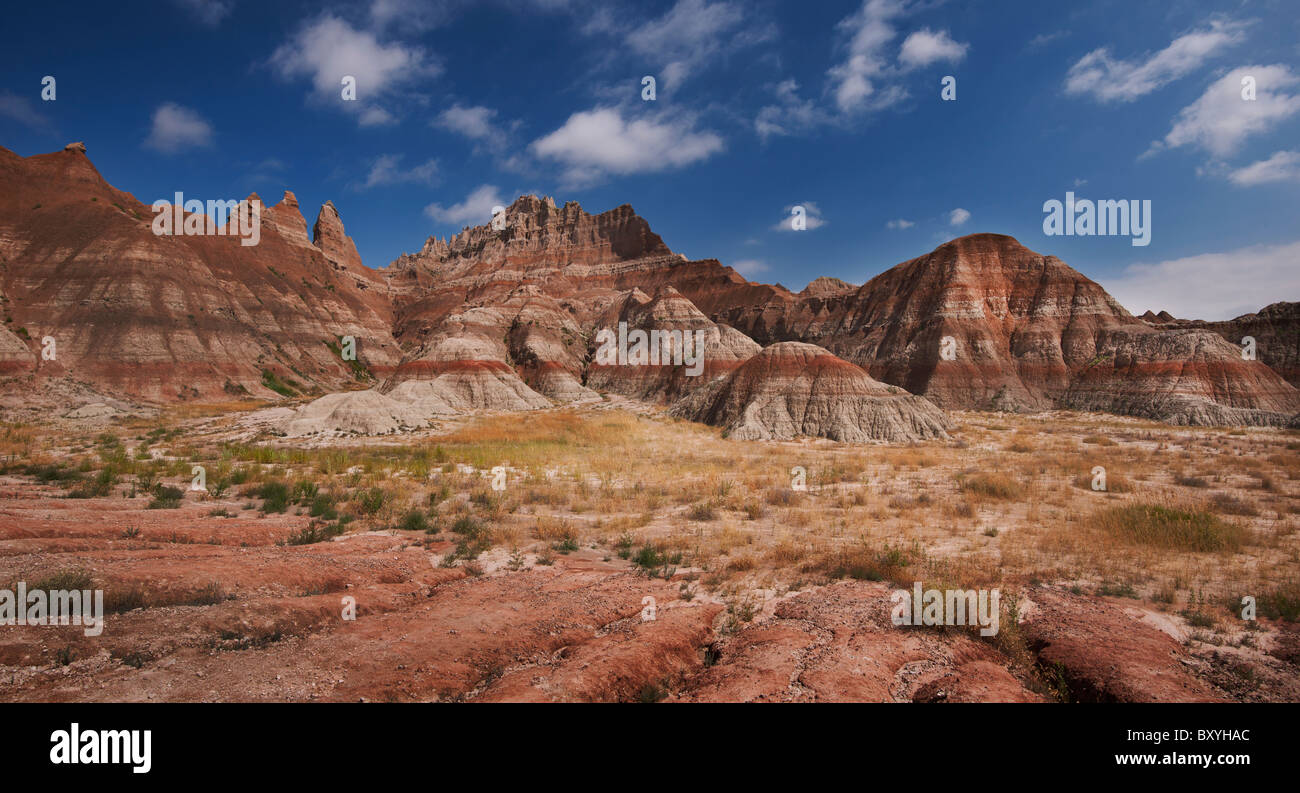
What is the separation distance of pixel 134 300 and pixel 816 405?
61481 millimetres

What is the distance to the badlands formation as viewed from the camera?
3403 centimetres

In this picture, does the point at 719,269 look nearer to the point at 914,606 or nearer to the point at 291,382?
the point at 291,382

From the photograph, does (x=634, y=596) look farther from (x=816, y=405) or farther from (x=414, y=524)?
(x=816, y=405)

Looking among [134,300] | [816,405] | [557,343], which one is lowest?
[816,405]

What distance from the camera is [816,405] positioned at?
3042cm

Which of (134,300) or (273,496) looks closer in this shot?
(273,496)

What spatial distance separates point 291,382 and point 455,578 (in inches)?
2438

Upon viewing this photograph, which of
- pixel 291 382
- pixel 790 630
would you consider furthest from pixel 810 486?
pixel 291 382

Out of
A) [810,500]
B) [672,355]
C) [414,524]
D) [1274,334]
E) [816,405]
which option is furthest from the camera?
[672,355]

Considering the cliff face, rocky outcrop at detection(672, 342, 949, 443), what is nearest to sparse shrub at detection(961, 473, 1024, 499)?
rocky outcrop at detection(672, 342, 949, 443)

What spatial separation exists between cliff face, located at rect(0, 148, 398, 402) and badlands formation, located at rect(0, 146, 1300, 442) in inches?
7.5

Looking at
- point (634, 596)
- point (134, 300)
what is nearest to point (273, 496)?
point (634, 596)
